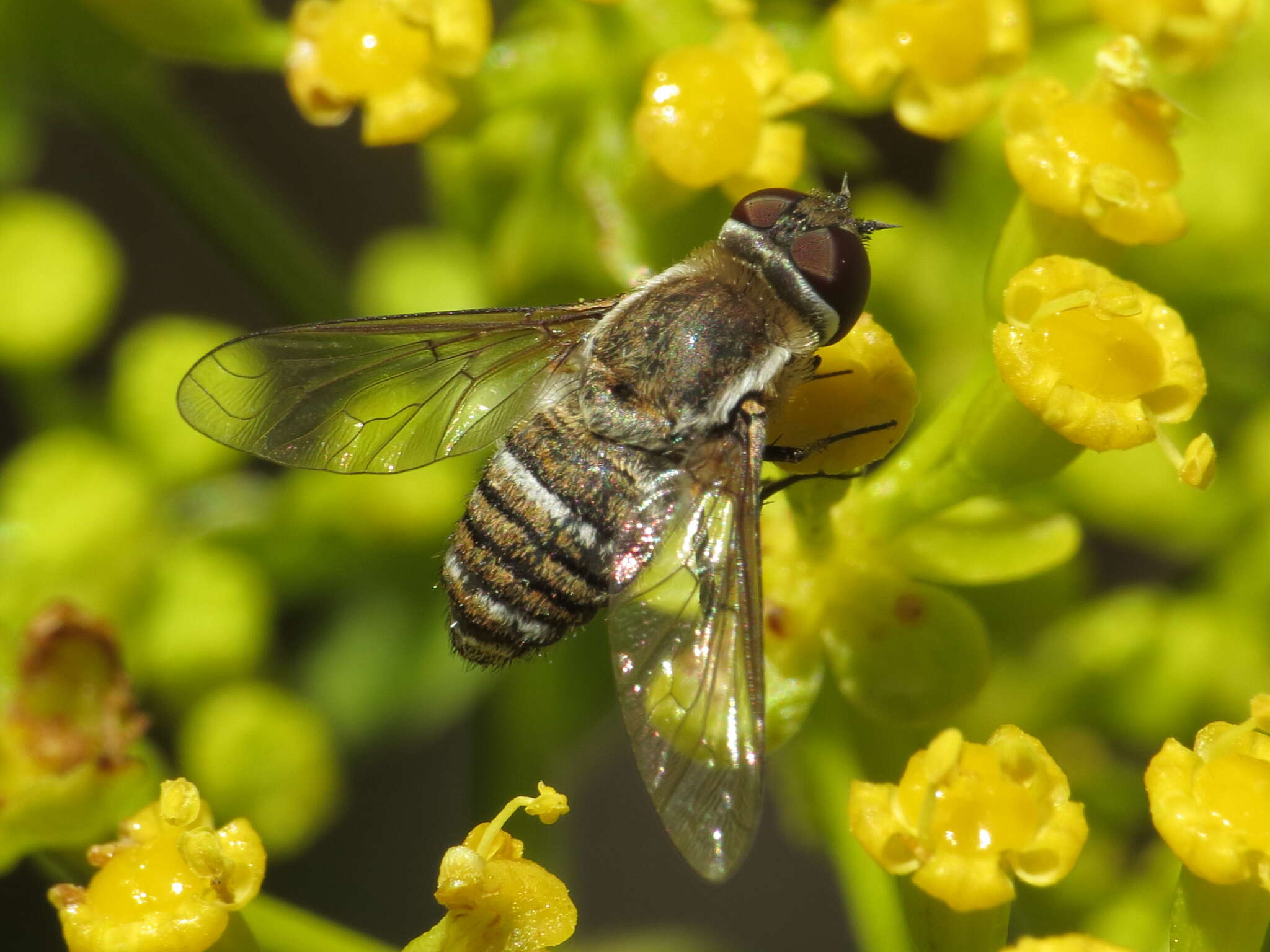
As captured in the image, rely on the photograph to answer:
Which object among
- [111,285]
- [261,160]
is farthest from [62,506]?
[261,160]

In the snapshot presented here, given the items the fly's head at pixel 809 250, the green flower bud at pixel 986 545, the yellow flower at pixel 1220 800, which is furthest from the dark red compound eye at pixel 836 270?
the yellow flower at pixel 1220 800

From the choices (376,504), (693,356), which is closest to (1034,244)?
(693,356)

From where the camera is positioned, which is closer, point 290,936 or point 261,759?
point 290,936

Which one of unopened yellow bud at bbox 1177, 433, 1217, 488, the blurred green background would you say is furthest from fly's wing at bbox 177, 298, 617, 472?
unopened yellow bud at bbox 1177, 433, 1217, 488

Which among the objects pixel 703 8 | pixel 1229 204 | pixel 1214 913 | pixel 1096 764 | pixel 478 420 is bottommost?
pixel 1096 764

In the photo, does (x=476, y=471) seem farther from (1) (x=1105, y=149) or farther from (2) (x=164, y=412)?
(1) (x=1105, y=149)

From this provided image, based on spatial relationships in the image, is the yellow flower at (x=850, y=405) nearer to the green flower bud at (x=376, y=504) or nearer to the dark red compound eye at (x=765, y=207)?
the dark red compound eye at (x=765, y=207)

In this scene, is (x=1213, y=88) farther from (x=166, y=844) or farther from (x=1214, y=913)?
(x=166, y=844)

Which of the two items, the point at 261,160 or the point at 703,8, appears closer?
the point at 703,8
